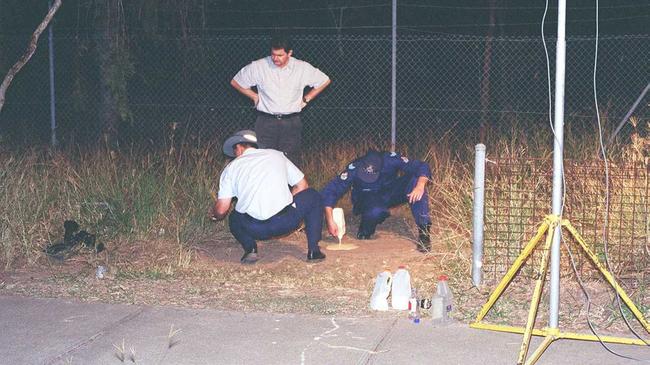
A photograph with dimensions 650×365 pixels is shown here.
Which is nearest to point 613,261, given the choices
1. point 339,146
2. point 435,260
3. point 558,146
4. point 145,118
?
point 435,260

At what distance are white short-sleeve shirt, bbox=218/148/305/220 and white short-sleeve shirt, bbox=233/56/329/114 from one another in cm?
168

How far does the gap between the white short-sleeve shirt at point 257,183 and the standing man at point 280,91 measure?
5.51ft

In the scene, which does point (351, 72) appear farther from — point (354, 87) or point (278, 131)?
point (278, 131)

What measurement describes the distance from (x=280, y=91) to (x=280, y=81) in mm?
95

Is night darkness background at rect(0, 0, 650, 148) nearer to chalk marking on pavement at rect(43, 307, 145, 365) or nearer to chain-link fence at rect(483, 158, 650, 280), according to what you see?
chain-link fence at rect(483, 158, 650, 280)

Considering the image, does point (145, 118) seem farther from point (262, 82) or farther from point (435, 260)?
point (435, 260)

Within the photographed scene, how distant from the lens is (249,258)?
8.14 meters

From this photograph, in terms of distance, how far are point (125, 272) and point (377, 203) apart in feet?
7.49

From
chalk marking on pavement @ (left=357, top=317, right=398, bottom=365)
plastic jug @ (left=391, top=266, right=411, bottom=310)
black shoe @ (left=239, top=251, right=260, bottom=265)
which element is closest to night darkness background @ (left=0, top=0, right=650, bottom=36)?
black shoe @ (left=239, top=251, right=260, bottom=265)

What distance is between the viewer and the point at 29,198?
8.80 m

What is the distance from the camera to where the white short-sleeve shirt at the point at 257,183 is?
7810 mm

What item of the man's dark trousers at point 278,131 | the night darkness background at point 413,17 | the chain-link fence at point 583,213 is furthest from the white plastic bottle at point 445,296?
the night darkness background at point 413,17

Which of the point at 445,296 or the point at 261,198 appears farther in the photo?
the point at 261,198

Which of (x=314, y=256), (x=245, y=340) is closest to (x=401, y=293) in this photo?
(x=245, y=340)
